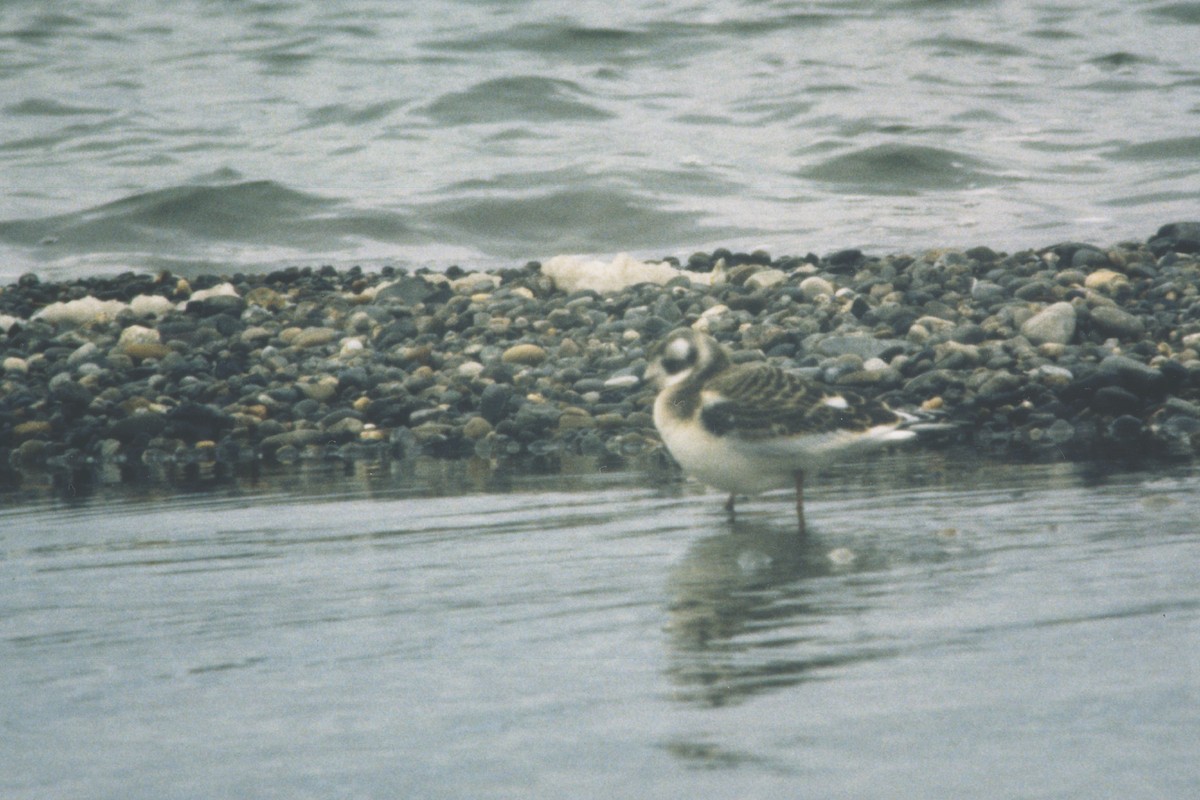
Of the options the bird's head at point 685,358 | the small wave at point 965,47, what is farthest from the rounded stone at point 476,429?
the small wave at point 965,47

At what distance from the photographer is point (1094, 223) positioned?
57.7ft

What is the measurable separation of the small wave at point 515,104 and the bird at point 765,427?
1827cm

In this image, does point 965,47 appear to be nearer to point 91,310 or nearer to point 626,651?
point 91,310

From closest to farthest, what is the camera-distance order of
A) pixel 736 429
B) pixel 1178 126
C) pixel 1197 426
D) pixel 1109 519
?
1. pixel 1109 519
2. pixel 736 429
3. pixel 1197 426
4. pixel 1178 126

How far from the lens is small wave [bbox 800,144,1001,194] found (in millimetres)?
21391

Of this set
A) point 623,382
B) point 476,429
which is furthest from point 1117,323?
point 476,429

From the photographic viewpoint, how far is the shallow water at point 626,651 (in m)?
3.41

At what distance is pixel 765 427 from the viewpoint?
22.7 feet

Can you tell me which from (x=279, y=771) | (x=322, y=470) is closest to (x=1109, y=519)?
(x=279, y=771)

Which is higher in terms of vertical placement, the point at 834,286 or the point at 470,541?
the point at 834,286

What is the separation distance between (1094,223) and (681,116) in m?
8.86

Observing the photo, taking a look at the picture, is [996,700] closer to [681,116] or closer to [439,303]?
[439,303]

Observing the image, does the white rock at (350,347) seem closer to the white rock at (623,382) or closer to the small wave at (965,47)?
the white rock at (623,382)

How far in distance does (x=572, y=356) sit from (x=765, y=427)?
18.3 feet
